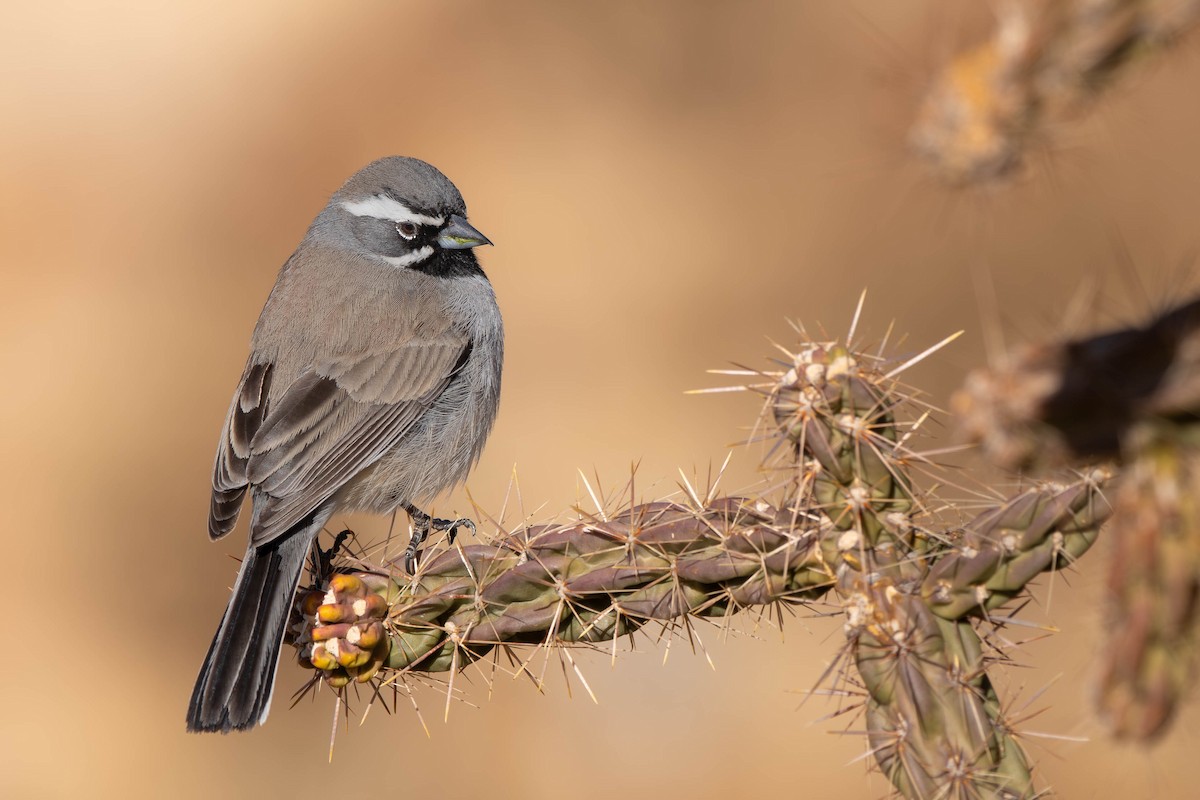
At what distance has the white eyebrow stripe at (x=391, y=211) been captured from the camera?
5.79 metres

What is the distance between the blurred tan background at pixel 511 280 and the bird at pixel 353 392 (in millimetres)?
3099

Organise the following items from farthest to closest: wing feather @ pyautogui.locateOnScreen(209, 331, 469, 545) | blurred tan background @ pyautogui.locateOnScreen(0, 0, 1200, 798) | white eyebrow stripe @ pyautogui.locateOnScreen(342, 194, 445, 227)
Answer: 1. blurred tan background @ pyautogui.locateOnScreen(0, 0, 1200, 798)
2. white eyebrow stripe @ pyautogui.locateOnScreen(342, 194, 445, 227)
3. wing feather @ pyautogui.locateOnScreen(209, 331, 469, 545)

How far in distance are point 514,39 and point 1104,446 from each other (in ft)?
31.5

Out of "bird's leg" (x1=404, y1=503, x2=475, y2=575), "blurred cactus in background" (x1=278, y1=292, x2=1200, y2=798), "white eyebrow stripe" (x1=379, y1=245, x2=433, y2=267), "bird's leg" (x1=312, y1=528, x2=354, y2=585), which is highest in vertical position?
"white eyebrow stripe" (x1=379, y1=245, x2=433, y2=267)

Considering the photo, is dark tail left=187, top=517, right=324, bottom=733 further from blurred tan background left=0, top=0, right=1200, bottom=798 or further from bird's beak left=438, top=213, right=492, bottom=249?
blurred tan background left=0, top=0, right=1200, bottom=798

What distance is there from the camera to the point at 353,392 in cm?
524

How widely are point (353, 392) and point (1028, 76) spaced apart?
147 inches

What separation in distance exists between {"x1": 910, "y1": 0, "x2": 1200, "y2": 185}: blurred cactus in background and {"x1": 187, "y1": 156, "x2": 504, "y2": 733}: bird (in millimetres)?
2789

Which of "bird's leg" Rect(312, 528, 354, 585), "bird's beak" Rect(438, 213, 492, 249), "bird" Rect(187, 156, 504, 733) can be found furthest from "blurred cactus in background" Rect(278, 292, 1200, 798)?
"bird's beak" Rect(438, 213, 492, 249)

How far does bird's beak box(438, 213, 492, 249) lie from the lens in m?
5.80

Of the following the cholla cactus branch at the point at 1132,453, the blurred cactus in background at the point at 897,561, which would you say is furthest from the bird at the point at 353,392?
the cholla cactus branch at the point at 1132,453

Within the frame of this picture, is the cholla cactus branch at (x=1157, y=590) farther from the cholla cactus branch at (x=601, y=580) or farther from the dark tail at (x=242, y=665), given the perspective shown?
the dark tail at (x=242, y=665)

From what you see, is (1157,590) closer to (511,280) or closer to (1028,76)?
(1028,76)

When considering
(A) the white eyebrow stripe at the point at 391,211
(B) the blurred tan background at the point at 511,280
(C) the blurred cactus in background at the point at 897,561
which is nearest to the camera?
(C) the blurred cactus in background at the point at 897,561
